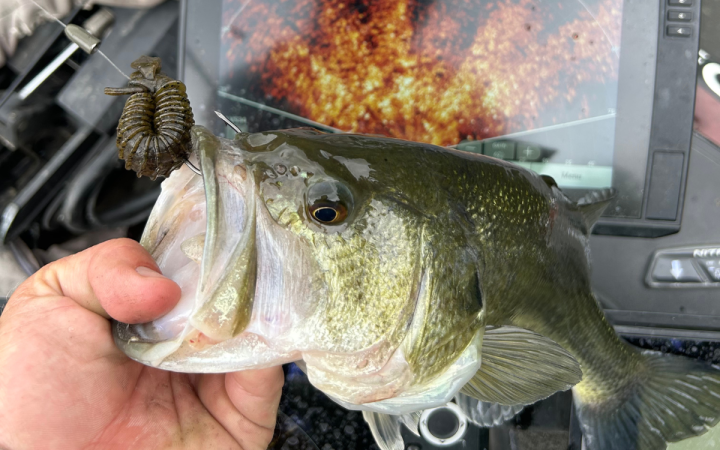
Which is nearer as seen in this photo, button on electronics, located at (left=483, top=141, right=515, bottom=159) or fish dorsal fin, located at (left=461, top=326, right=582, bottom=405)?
fish dorsal fin, located at (left=461, top=326, right=582, bottom=405)

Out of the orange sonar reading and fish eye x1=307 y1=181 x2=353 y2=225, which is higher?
the orange sonar reading

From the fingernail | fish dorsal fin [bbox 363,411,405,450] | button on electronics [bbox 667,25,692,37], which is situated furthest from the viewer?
button on electronics [bbox 667,25,692,37]

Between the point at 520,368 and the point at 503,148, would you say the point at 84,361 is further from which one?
the point at 503,148

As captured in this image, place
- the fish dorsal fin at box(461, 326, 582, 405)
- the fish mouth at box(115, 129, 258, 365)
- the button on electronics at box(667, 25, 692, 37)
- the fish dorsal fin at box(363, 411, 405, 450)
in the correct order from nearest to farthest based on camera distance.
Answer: the fish mouth at box(115, 129, 258, 365) < the fish dorsal fin at box(461, 326, 582, 405) < the fish dorsal fin at box(363, 411, 405, 450) < the button on electronics at box(667, 25, 692, 37)

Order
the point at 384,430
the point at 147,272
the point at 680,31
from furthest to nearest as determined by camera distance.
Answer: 1. the point at 680,31
2. the point at 384,430
3. the point at 147,272

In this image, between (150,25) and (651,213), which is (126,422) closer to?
(150,25)

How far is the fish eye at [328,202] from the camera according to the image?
27.3 inches

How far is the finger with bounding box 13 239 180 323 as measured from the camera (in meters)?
0.74

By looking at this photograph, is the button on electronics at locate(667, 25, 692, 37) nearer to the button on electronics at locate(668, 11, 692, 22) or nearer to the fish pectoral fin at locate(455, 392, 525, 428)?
the button on electronics at locate(668, 11, 692, 22)

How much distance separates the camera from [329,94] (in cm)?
129

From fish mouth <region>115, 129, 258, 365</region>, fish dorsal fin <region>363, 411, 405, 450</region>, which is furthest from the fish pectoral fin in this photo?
fish mouth <region>115, 129, 258, 365</region>

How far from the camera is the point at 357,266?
709mm

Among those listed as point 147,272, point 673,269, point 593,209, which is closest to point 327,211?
point 147,272

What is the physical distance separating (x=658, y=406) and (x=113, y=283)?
1.41 meters
